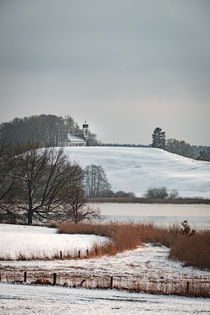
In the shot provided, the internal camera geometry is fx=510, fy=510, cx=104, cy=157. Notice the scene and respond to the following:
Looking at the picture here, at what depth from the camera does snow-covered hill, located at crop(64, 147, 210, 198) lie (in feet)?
306

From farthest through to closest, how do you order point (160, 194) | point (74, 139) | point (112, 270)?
1. point (74, 139)
2. point (160, 194)
3. point (112, 270)

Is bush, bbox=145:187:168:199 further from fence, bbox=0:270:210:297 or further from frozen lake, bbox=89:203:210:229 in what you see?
fence, bbox=0:270:210:297

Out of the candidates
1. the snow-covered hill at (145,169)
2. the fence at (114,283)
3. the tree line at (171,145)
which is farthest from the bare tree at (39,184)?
the tree line at (171,145)

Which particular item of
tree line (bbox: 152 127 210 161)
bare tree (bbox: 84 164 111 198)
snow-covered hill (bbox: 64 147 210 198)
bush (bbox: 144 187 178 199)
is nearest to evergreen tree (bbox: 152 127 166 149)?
tree line (bbox: 152 127 210 161)

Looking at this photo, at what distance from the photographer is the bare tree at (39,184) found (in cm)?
3775

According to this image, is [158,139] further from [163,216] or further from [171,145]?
[163,216]

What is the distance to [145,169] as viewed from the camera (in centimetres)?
11200

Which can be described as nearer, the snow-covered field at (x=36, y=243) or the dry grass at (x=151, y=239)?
the dry grass at (x=151, y=239)

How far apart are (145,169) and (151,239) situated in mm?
82651

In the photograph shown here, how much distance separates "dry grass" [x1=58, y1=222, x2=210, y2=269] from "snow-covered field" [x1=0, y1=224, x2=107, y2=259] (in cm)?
114

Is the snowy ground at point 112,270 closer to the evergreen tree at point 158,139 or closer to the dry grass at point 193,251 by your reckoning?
the dry grass at point 193,251

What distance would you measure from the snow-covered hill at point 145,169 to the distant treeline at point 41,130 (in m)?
20.2

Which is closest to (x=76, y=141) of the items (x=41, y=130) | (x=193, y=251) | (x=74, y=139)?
(x=74, y=139)

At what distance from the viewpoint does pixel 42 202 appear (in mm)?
38500
